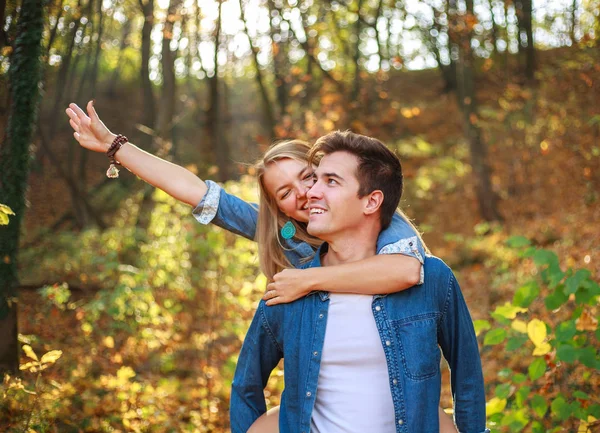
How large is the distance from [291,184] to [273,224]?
0.25 metres

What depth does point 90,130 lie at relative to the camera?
328cm

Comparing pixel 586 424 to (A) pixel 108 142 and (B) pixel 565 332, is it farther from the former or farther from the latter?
(A) pixel 108 142

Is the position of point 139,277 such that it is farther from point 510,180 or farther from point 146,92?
point 510,180

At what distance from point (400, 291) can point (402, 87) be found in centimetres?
2346

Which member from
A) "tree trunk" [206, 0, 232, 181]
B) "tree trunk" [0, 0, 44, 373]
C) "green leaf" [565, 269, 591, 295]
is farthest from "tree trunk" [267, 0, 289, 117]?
"green leaf" [565, 269, 591, 295]

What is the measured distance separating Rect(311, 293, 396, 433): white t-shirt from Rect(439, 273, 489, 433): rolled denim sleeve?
1.10 feet

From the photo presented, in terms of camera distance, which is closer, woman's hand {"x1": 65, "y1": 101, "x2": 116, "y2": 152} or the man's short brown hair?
the man's short brown hair

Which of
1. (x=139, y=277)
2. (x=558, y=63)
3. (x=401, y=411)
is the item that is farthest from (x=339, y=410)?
(x=558, y=63)

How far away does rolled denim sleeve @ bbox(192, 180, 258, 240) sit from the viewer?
3453mm

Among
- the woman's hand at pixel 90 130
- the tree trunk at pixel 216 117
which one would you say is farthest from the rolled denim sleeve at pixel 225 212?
the tree trunk at pixel 216 117

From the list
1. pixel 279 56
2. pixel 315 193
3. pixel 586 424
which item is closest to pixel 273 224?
pixel 315 193

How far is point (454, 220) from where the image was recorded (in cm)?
1545

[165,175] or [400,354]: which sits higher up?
[165,175]

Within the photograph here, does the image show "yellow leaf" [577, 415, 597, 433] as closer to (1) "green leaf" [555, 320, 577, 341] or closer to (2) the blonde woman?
(1) "green leaf" [555, 320, 577, 341]
